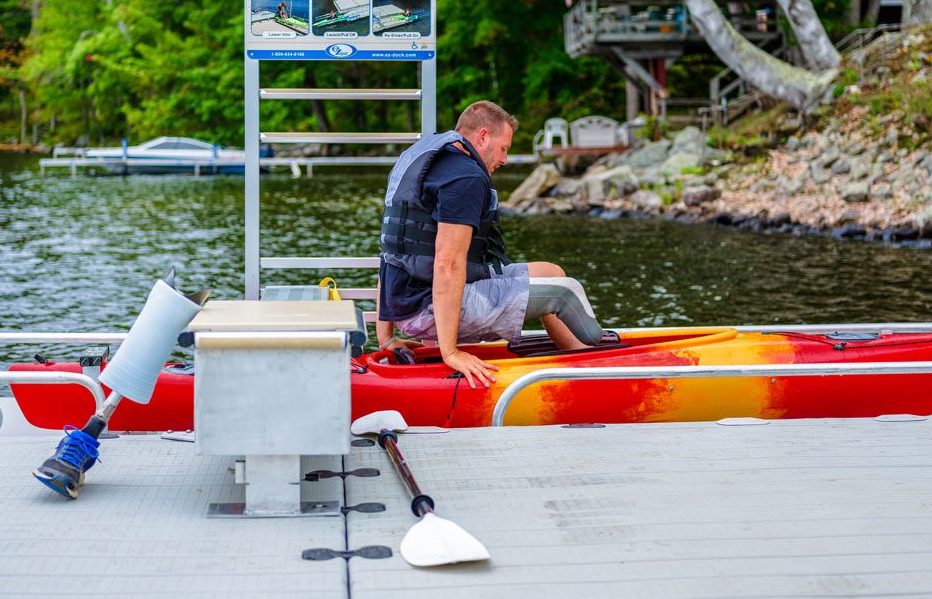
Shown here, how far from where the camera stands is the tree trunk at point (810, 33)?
30000 millimetres

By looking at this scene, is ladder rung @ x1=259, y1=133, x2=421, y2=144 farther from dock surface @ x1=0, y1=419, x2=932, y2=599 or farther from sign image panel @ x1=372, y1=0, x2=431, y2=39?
dock surface @ x1=0, y1=419, x2=932, y2=599

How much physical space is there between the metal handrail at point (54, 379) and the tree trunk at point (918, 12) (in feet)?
96.2

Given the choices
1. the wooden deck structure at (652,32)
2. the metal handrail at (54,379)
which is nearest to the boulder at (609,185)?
the wooden deck structure at (652,32)

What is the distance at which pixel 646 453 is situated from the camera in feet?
16.3

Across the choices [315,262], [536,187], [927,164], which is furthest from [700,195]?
[315,262]

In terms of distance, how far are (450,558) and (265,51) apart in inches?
157

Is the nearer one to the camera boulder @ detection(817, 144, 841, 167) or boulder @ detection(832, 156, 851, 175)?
boulder @ detection(832, 156, 851, 175)

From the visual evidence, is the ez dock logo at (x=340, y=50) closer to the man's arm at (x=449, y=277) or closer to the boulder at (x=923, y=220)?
the man's arm at (x=449, y=277)

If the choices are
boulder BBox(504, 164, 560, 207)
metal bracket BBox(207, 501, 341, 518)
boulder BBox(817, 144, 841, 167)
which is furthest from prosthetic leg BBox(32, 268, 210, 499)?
boulder BBox(504, 164, 560, 207)

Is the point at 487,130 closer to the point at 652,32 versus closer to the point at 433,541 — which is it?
the point at 433,541

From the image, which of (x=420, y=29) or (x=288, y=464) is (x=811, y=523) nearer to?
(x=288, y=464)

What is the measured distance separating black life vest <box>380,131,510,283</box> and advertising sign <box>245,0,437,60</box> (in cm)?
118

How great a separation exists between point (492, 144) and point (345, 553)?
8.46ft

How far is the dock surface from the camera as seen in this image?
11.8ft
